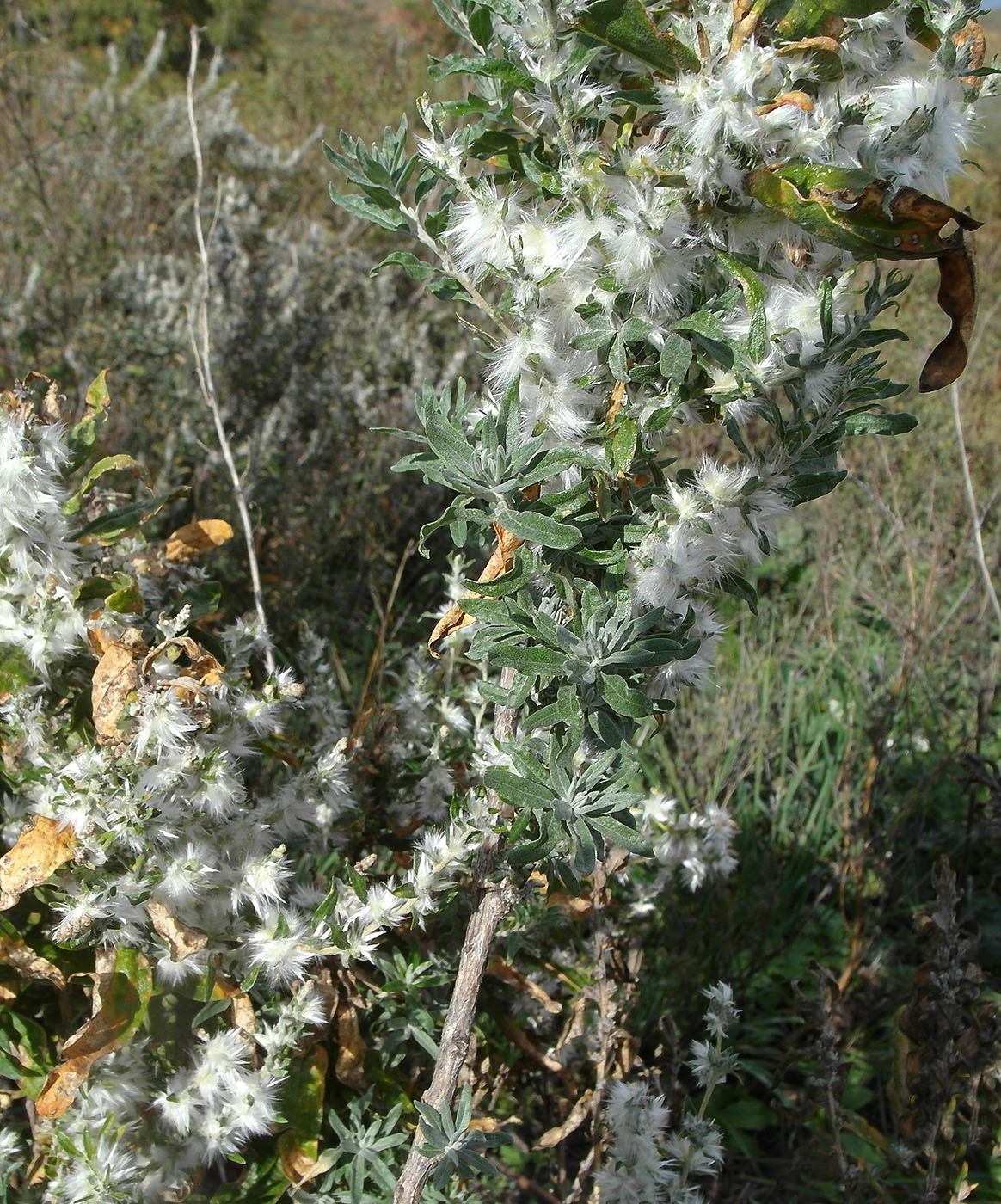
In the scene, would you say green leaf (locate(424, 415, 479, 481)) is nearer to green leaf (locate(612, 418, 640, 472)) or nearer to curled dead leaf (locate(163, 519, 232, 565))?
green leaf (locate(612, 418, 640, 472))

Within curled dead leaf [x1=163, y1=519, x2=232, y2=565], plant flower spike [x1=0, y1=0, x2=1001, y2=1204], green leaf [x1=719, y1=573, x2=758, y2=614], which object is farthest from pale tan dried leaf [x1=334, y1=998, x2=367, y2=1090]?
green leaf [x1=719, y1=573, x2=758, y2=614]

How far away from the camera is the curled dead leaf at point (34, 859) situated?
3.51 ft

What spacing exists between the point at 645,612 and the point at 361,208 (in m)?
0.53

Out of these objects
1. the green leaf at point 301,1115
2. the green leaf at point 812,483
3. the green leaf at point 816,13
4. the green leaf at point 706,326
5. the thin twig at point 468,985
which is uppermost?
the green leaf at point 816,13

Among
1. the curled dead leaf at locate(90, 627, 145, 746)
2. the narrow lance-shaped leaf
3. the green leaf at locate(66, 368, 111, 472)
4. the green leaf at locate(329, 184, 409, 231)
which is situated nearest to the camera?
the narrow lance-shaped leaf

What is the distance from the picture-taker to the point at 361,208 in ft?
3.28

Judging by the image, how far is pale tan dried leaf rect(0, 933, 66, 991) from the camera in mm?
1196

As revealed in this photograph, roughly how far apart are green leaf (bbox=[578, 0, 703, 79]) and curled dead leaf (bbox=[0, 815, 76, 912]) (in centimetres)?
102

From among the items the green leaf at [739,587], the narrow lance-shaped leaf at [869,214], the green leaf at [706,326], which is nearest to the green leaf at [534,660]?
the green leaf at [739,587]

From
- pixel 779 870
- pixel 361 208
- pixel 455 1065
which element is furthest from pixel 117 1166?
pixel 779 870

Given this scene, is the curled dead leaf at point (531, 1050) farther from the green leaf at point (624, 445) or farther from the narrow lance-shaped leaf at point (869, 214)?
the narrow lance-shaped leaf at point (869, 214)

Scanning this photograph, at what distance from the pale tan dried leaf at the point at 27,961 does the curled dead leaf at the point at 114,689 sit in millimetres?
321

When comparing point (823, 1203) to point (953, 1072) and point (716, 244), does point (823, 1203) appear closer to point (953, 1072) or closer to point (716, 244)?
point (953, 1072)

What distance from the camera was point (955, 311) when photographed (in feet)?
2.86
